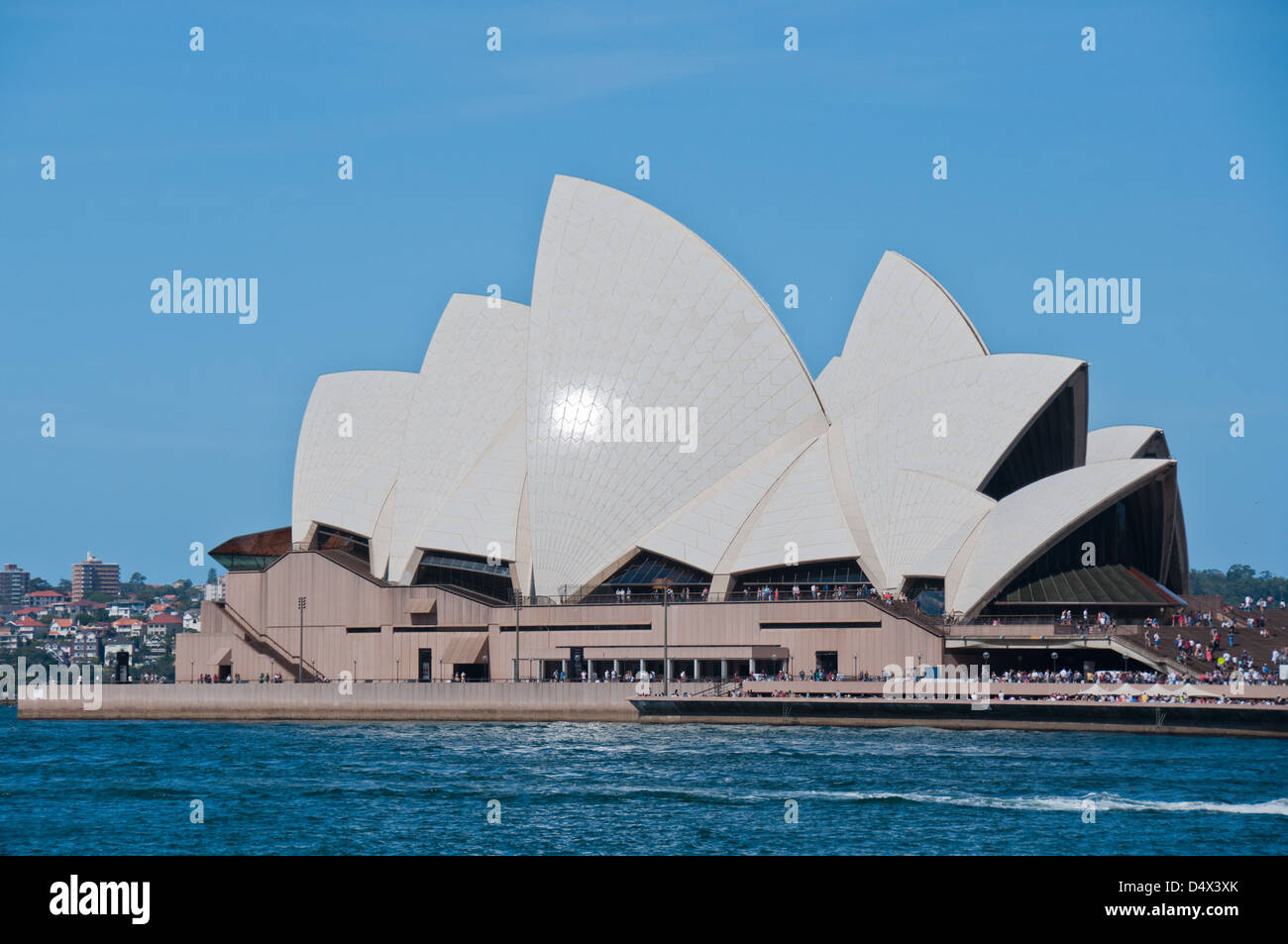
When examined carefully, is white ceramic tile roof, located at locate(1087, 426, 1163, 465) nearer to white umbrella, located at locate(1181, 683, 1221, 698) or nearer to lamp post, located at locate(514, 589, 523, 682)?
white umbrella, located at locate(1181, 683, 1221, 698)

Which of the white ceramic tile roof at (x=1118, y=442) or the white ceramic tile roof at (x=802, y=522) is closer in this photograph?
the white ceramic tile roof at (x=802, y=522)

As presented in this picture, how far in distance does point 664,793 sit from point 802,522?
88.8ft

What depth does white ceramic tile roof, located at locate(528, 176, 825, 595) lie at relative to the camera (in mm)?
60438

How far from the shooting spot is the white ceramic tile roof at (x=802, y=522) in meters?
57.9

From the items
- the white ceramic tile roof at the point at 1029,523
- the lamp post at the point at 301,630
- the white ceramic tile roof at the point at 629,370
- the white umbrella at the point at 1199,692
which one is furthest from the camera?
the lamp post at the point at 301,630

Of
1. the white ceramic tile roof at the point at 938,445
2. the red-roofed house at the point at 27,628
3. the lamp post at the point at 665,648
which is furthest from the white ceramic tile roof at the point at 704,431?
the red-roofed house at the point at 27,628

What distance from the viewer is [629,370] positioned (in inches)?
2397

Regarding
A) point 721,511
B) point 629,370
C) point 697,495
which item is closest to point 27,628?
point 629,370

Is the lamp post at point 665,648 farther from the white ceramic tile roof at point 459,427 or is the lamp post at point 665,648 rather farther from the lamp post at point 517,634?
the white ceramic tile roof at point 459,427

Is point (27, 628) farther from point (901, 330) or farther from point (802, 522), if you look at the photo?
point (802, 522)

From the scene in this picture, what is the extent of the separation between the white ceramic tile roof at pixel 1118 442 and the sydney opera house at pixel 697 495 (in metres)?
0.13

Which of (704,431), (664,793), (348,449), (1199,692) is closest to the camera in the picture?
(664,793)

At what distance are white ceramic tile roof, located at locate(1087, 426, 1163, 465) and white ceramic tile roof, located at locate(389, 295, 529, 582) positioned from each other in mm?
25905

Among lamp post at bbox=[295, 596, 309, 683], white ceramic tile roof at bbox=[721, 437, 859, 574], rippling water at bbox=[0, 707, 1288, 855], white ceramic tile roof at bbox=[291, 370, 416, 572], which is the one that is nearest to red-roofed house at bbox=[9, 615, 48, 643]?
white ceramic tile roof at bbox=[291, 370, 416, 572]
